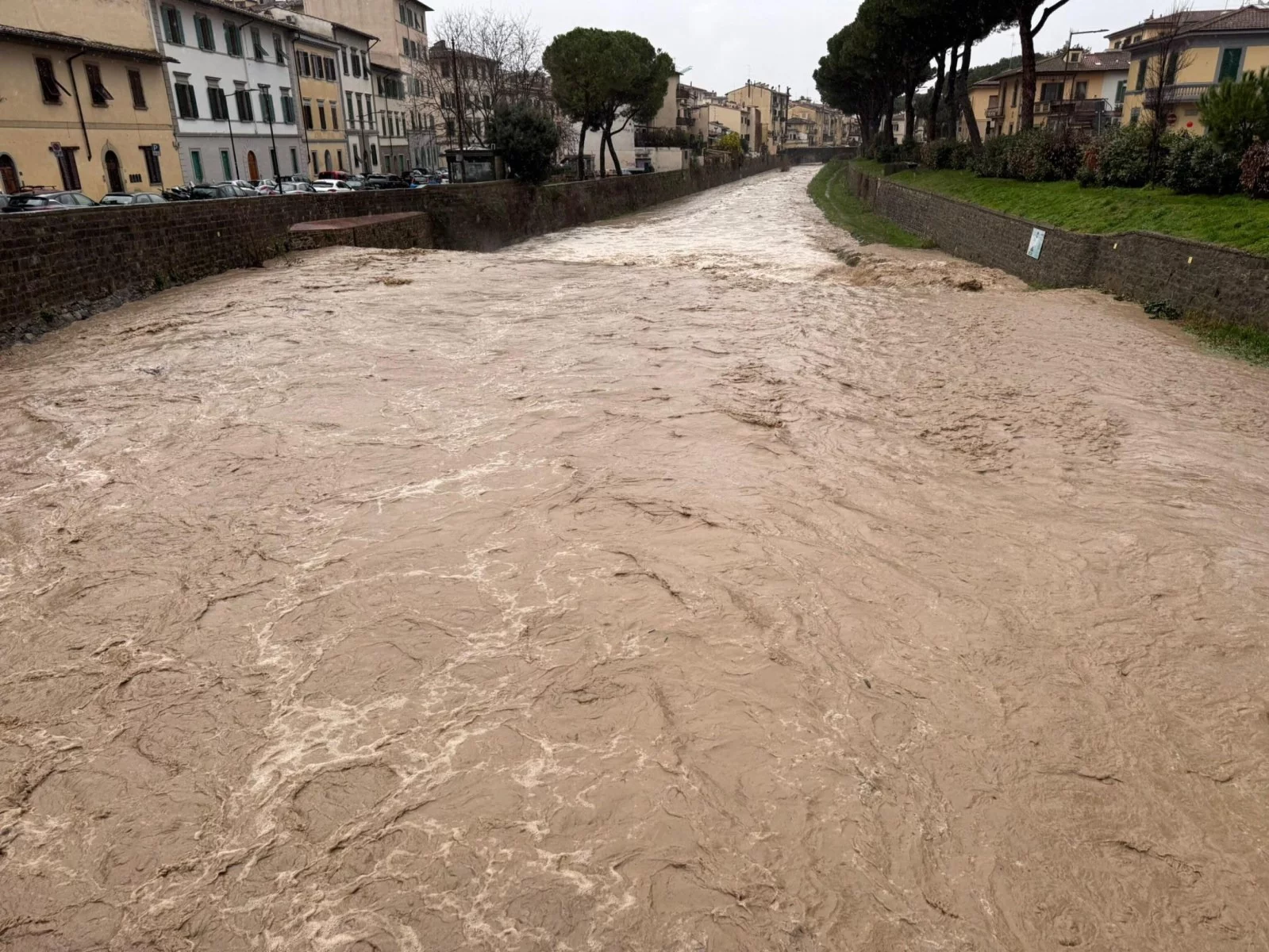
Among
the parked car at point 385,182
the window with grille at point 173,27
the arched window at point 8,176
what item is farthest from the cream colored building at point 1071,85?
the arched window at point 8,176

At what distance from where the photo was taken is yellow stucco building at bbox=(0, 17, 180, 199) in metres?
30.9

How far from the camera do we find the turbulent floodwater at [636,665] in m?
3.73

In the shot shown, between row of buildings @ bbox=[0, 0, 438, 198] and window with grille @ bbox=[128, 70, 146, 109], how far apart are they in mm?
37

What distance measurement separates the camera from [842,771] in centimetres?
437

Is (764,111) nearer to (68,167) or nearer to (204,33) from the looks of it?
(204,33)

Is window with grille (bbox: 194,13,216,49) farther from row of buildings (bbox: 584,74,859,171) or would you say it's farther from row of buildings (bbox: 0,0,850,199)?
row of buildings (bbox: 584,74,859,171)

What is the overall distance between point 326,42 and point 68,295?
43.8m

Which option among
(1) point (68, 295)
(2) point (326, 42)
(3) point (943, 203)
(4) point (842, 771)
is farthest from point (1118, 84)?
(4) point (842, 771)

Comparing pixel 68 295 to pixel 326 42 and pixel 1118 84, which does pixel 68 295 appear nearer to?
pixel 326 42

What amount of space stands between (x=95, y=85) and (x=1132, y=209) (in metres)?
36.4

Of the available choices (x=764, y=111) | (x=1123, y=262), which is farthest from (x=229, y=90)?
(x=764, y=111)

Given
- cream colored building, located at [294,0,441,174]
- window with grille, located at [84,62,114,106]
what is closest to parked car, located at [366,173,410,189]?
window with grille, located at [84,62,114,106]

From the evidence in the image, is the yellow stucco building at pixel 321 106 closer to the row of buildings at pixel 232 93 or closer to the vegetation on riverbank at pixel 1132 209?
the row of buildings at pixel 232 93

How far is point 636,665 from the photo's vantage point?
5.18 metres
